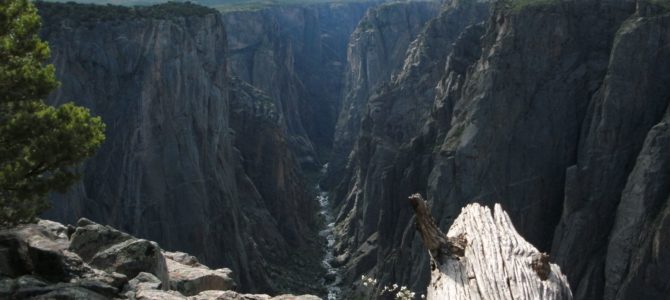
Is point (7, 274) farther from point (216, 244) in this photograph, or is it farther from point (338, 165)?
point (338, 165)

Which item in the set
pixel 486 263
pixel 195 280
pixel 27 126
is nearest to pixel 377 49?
pixel 195 280

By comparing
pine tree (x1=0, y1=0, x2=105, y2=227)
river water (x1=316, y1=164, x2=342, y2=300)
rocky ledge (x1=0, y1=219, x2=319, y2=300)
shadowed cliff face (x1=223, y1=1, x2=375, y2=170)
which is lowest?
river water (x1=316, y1=164, x2=342, y2=300)

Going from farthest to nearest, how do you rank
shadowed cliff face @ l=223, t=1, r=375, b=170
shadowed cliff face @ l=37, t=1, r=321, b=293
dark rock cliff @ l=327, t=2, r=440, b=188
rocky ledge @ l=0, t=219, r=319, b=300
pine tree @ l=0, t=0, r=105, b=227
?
1. dark rock cliff @ l=327, t=2, r=440, b=188
2. shadowed cliff face @ l=223, t=1, r=375, b=170
3. shadowed cliff face @ l=37, t=1, r=321, b=293
4. pine tree @ l=0, t=0, r=105, b=227
5. rocky ledge @ l=0, t=219, r=319, b=300

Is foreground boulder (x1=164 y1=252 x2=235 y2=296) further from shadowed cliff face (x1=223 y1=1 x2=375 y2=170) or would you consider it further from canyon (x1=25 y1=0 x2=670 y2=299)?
shadowed cliff face (x1=223 y1=1 x2=375 y2=170)

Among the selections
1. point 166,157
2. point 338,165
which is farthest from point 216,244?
point 338,165

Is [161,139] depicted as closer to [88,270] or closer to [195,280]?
[195,280]

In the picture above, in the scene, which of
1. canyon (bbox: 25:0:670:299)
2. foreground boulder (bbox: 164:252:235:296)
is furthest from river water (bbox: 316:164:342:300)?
foreground boulder (bbox: 164:252:235:296)
